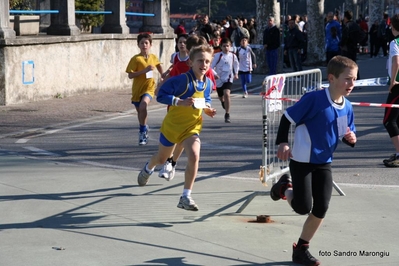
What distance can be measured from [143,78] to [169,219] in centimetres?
485

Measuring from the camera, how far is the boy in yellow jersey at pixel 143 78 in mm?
11812

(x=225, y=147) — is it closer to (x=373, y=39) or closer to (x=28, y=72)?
(x=28, y=72)

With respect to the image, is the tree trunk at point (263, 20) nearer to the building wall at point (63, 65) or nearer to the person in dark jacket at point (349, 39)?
the building wall at point (63, 65)

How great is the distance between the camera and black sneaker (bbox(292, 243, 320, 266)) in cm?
598

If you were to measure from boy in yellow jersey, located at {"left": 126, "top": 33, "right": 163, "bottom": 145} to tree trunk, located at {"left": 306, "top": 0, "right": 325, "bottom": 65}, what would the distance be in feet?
69.7

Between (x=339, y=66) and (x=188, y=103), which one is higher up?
(x=339, y=66)

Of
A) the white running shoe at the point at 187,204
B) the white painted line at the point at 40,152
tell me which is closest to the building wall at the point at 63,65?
the white painted line at the point at 40,152

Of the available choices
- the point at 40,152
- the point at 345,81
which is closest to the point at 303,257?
the point at 345,81

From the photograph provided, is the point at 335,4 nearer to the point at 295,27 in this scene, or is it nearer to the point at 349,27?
the point at 295,27

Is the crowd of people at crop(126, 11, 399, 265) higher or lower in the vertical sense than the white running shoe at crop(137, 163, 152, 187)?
higher

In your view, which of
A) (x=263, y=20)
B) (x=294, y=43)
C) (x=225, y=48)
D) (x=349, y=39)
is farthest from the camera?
(x=263, y=20)

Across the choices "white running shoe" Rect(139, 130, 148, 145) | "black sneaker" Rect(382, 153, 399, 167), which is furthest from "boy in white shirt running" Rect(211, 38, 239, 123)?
"black sneaker" Rect(382, 153, 399, 167)

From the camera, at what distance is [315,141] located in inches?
241

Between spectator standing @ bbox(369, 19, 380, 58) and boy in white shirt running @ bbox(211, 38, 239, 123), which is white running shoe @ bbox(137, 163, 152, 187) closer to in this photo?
boy in white shirt running @ bbox(211, 38, 239, 123)
